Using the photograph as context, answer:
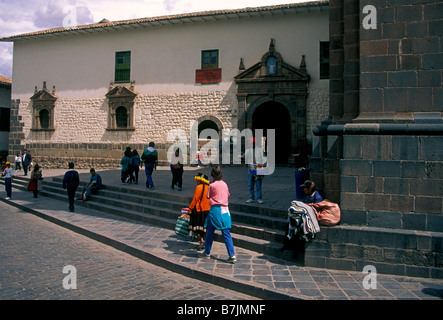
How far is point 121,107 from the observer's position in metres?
22.8

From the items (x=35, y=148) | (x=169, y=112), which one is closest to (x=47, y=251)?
(x=169, y=112)

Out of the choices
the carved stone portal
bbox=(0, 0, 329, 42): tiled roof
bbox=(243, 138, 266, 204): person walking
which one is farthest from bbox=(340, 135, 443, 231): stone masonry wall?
bbox=(0, 0, 329, 42): tiled roof

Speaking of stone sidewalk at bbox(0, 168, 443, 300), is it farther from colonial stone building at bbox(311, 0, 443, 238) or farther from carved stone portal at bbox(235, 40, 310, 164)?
carved stone portal at bbox(235, 40, 310, 164)

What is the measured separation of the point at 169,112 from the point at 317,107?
8634mm

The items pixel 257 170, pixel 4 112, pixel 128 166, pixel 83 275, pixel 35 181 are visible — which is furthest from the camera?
pixel 4 112

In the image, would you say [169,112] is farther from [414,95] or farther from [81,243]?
[414,95]

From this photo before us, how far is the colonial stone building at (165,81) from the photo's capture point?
62.3 ft

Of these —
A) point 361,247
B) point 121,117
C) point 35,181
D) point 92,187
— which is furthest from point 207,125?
point 361,247

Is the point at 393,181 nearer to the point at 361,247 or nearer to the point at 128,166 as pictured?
the point at 361,247

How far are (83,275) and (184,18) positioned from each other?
17756 mm

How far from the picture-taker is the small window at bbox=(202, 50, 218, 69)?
809 inches

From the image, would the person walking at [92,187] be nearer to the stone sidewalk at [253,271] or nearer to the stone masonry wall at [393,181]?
the stone sidewalk at [253,271]
